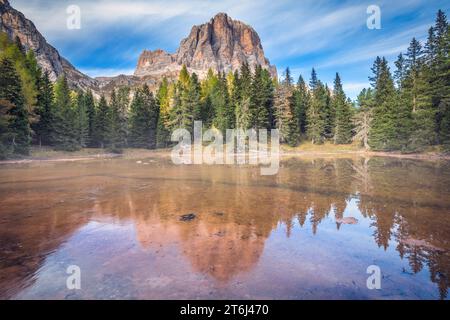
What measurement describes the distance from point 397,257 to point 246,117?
47.8m

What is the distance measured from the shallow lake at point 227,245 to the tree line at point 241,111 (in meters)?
31.7

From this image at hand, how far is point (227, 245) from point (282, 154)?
44.4 metres

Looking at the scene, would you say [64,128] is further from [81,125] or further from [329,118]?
[329,118]

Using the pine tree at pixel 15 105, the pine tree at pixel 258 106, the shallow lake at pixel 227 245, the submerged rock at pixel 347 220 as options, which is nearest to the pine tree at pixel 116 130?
the pine tree at pixel 15 105

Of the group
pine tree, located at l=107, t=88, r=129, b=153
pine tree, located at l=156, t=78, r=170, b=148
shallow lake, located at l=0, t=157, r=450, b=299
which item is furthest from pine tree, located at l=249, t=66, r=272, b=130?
shallow lake, located at l=0, t=157, r=450, b=299

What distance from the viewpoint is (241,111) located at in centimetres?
5431

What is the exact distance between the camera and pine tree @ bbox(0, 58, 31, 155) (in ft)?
121

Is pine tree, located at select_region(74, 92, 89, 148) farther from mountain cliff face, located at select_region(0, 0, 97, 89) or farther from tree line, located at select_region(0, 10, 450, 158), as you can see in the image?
mountain cliff face, located at select_region(0, 0, 97, 89)

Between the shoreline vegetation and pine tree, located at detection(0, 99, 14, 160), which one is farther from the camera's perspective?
the shoreline vegetation

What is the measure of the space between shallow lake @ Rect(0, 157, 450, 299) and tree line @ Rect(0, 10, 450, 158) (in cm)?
3171

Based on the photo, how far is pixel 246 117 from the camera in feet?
174

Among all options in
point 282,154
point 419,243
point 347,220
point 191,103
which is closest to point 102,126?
point 191,103

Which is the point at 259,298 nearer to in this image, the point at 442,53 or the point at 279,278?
the point at 279,278
